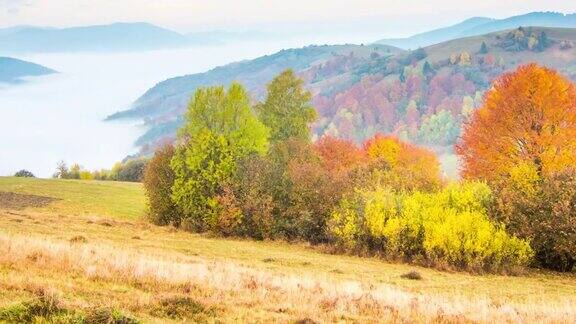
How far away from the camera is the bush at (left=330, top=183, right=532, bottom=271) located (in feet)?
135

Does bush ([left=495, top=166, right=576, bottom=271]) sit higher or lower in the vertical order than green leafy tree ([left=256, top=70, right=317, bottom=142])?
lower

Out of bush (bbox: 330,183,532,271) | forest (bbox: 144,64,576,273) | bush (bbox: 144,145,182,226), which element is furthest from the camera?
bush (bbox: 144,145,182,226)

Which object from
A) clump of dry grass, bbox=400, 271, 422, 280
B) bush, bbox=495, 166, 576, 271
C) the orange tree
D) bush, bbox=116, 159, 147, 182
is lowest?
bush, bbox=116, 159, 147, 182

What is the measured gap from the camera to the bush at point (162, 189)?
60781mm

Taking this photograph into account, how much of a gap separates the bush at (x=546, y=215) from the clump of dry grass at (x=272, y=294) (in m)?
21.8

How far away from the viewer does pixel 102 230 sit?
1821 inches

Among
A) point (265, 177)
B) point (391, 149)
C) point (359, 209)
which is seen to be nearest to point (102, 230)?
point (265, 177)

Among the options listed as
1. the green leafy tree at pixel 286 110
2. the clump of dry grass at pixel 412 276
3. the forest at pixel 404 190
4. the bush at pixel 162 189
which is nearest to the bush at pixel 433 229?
the forest at pixel 404 190

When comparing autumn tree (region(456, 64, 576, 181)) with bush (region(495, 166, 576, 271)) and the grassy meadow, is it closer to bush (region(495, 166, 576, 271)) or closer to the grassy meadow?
bush (region(495, 166, 576, 271))

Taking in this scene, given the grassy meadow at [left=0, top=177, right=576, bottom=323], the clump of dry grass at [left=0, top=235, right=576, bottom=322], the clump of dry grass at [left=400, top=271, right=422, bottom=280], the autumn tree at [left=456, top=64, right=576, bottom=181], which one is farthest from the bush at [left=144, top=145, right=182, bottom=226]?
the clump of dry grass at [left=0, top=235, right=576, bottom=322]

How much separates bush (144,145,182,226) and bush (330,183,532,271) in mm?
19167

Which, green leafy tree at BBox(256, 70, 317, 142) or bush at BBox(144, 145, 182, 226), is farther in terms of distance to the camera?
green leafy tree at BBox(256, 70, 317, 142)

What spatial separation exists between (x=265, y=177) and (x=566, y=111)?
29.2 meters

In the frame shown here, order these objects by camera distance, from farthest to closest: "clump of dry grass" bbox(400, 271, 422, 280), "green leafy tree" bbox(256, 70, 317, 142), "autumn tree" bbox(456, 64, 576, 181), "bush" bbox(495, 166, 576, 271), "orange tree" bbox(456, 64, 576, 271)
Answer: "green leafy tree" bbox(256, 70, 317, 142) < "autumn tree" bbox(456, 64, 576, 181) < "orange tree" bbox(456, 64, 576, 271) < "bush" bbox(495, 166, 576, 271) < "clump of dry grass" bbox(400, 271, 422, 280)
